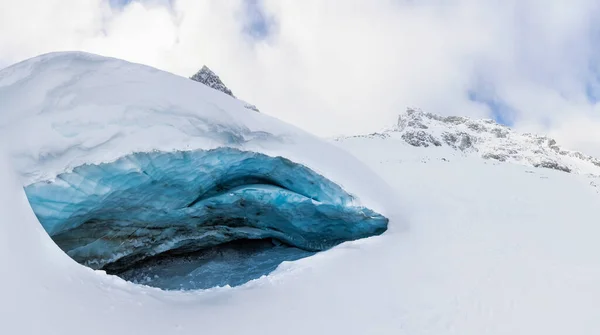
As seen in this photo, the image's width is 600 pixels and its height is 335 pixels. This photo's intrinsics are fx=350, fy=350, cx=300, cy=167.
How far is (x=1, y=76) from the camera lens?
20.0 ft

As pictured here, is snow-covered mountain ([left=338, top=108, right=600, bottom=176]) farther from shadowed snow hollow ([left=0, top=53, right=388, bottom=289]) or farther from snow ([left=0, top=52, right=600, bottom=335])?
shadowed snow hollow ([left=0, top=53, right=388, bottom=289])

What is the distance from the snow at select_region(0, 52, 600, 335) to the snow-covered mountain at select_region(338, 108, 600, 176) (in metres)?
22.9

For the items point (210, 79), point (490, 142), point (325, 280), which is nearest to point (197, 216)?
point (325, 280)

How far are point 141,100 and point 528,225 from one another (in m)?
9.87

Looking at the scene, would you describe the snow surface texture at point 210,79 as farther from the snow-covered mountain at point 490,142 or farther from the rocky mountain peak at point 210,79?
the snow-covered mountain at point 490,142

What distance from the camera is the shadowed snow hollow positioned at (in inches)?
226

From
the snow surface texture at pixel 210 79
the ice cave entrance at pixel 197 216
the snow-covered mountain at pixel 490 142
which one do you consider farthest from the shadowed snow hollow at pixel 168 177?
the snow-covered mountain at pixel 490 142

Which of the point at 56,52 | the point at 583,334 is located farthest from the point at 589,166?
the point at 56,52

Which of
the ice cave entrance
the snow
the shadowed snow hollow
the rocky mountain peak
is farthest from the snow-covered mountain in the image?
the shadowed snow hollow

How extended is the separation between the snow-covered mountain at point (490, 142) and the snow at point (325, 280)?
22.9 m

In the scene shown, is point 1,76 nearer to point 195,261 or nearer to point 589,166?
point 195,261

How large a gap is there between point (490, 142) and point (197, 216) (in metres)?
36.9

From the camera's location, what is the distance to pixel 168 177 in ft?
23.5

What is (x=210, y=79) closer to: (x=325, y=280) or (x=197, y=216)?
(x=197, y=216)
